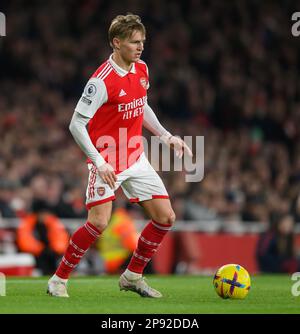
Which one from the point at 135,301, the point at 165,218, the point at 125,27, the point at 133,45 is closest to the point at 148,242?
the point at 165,218

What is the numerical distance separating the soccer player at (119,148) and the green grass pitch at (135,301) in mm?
304

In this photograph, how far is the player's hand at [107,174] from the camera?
857 centimetres

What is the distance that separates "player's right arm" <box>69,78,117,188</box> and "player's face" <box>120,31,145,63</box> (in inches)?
13.9

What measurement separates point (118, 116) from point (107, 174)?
0.68m

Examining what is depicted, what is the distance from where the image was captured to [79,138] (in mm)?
8719

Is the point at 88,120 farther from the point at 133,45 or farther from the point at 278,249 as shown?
the point at 278,249

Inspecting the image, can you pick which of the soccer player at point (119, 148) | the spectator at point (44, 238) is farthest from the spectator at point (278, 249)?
the soccer player at point (119, 148)

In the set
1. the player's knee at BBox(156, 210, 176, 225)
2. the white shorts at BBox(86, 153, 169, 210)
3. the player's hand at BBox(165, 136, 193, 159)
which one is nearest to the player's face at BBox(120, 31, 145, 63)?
the player's hand at BBox(165, 136, 193, 159)

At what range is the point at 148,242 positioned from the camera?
9172 mm

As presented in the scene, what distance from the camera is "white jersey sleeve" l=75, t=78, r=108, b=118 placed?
28.6 ft

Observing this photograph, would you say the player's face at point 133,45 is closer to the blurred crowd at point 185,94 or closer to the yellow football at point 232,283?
the yellow football at point 232,283

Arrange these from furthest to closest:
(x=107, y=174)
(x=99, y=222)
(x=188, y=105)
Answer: (x=188, y=105) → (x=99, y=222) → (x=107, y=174)
